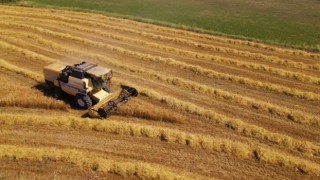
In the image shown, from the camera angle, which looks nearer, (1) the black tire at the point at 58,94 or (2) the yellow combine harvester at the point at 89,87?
(2) the yellow combine harvester at the point at 89,87

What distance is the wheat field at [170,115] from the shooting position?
1347 centimetres

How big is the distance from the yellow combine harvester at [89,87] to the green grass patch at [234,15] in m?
16.9

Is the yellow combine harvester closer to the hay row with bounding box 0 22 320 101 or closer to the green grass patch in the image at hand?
the hay row with bounding box 0 22 320 101

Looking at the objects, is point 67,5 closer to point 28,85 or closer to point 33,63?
point 33,63

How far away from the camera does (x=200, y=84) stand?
20.7 metres

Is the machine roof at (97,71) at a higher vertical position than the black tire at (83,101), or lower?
higher

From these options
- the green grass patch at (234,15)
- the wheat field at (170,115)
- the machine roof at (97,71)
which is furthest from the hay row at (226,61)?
the machine roof at (97,71)

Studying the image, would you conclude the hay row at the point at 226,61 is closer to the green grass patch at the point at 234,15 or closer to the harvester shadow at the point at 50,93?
the green grass patch at the point at 234,15

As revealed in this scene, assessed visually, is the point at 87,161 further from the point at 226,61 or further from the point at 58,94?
the point at 226,61

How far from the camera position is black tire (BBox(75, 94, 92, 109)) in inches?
655

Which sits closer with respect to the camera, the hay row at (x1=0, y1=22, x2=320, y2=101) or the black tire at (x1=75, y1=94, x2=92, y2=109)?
the black tire at (x1=75, y1=94, x2=92, y2=109)

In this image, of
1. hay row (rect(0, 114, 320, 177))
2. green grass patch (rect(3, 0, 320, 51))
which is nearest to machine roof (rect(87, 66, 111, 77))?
hay row (rect(0, 114, 320, 177))

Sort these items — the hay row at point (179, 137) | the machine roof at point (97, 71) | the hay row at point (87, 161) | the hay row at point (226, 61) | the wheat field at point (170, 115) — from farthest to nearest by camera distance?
the hay row at point (226, 61) → the machine roof at point (97, 71) → the hay row at point (179, 137) → the wheat field at point (170, 115) → the hay row at point (87, 161)

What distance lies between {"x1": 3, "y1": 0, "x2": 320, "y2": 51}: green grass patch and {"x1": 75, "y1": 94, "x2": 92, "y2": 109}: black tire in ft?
58.3
